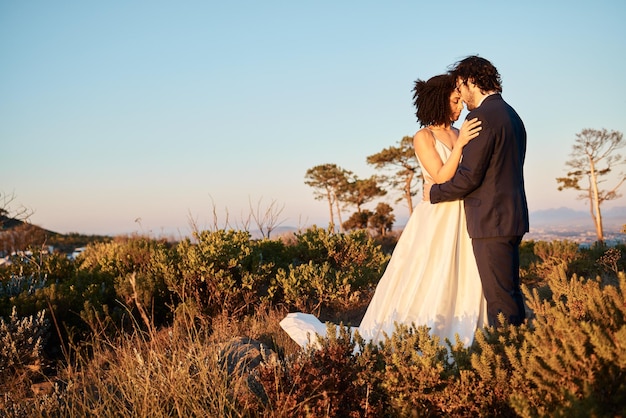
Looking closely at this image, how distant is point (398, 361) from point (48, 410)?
94.9 inches

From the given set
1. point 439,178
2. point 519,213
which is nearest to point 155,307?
point 439,178

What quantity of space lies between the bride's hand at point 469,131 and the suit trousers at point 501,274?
0.73m

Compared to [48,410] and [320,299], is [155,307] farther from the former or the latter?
[48,410]

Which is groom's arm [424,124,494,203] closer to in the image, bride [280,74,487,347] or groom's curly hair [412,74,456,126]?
bride [280,74,487,347]

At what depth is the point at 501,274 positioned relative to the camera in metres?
3.70

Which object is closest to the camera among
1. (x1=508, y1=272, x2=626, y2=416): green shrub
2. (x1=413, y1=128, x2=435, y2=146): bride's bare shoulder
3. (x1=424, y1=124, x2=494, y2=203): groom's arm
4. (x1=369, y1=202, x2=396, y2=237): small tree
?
(x1=508, y1=272, x2=626, y2=416): green shrub

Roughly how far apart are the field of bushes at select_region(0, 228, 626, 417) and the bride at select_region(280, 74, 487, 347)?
26 cm

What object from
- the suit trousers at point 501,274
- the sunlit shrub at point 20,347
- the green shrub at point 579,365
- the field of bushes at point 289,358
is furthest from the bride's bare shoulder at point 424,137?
the sunlit shrub at point 20,347

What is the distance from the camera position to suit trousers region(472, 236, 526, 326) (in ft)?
12.1

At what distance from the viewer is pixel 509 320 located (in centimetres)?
371

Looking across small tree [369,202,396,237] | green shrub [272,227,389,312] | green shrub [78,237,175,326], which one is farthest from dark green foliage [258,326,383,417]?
small tree [369,202,396,237]

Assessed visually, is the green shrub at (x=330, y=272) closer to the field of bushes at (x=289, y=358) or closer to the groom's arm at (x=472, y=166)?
the field of bushes at (x=289, y=358)

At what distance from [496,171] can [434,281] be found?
110cm

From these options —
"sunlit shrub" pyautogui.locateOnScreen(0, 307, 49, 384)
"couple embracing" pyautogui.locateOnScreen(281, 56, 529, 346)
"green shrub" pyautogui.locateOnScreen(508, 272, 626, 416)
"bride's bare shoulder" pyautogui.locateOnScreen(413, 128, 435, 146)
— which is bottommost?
"sunlit shrub" pyautogui.locateOnScreen(0, 307, 49, 384)
